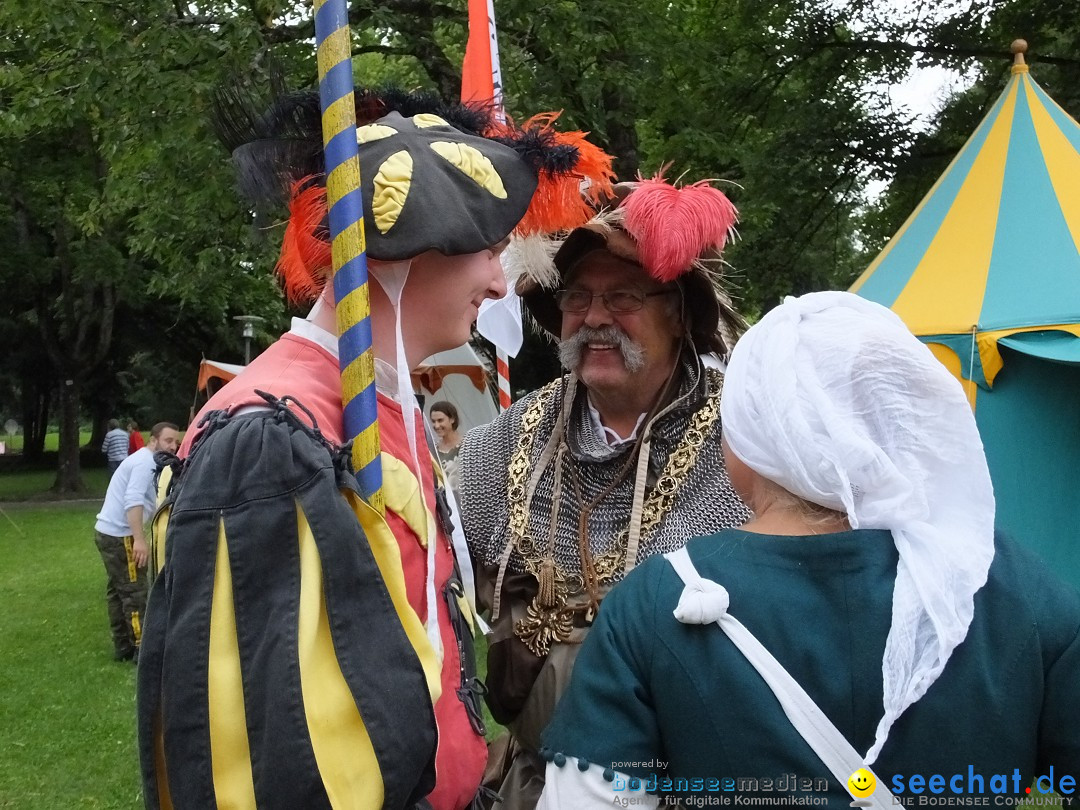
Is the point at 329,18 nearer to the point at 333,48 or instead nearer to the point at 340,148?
the point at 333,48

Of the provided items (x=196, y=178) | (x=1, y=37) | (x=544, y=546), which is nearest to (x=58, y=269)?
(x=1, y=37)

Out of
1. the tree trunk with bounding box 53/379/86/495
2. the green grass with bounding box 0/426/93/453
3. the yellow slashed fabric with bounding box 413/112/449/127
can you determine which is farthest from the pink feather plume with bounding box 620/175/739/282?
the green grass with bounding box 0/426/93/453

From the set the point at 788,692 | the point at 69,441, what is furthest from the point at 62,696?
the point at 69,441

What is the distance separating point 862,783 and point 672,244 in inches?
52.2

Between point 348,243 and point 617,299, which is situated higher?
point 348,243

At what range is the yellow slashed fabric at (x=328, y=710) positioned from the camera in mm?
1183

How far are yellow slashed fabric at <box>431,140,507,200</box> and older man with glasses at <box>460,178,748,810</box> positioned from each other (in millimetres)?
775

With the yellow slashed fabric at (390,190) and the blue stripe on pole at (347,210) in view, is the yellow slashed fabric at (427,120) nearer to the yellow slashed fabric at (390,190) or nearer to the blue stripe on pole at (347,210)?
the yellow slashed fabric at (390,190)

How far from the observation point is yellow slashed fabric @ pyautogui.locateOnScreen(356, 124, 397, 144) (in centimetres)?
157

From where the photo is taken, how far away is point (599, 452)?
2.42 m

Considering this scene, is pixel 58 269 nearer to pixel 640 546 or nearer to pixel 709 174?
pixel 709 174

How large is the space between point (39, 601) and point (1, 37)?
524 centimetres

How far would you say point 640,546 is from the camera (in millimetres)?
2250

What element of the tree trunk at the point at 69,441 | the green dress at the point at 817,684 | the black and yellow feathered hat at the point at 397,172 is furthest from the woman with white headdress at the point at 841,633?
the tree trunk at the point at 69,441
